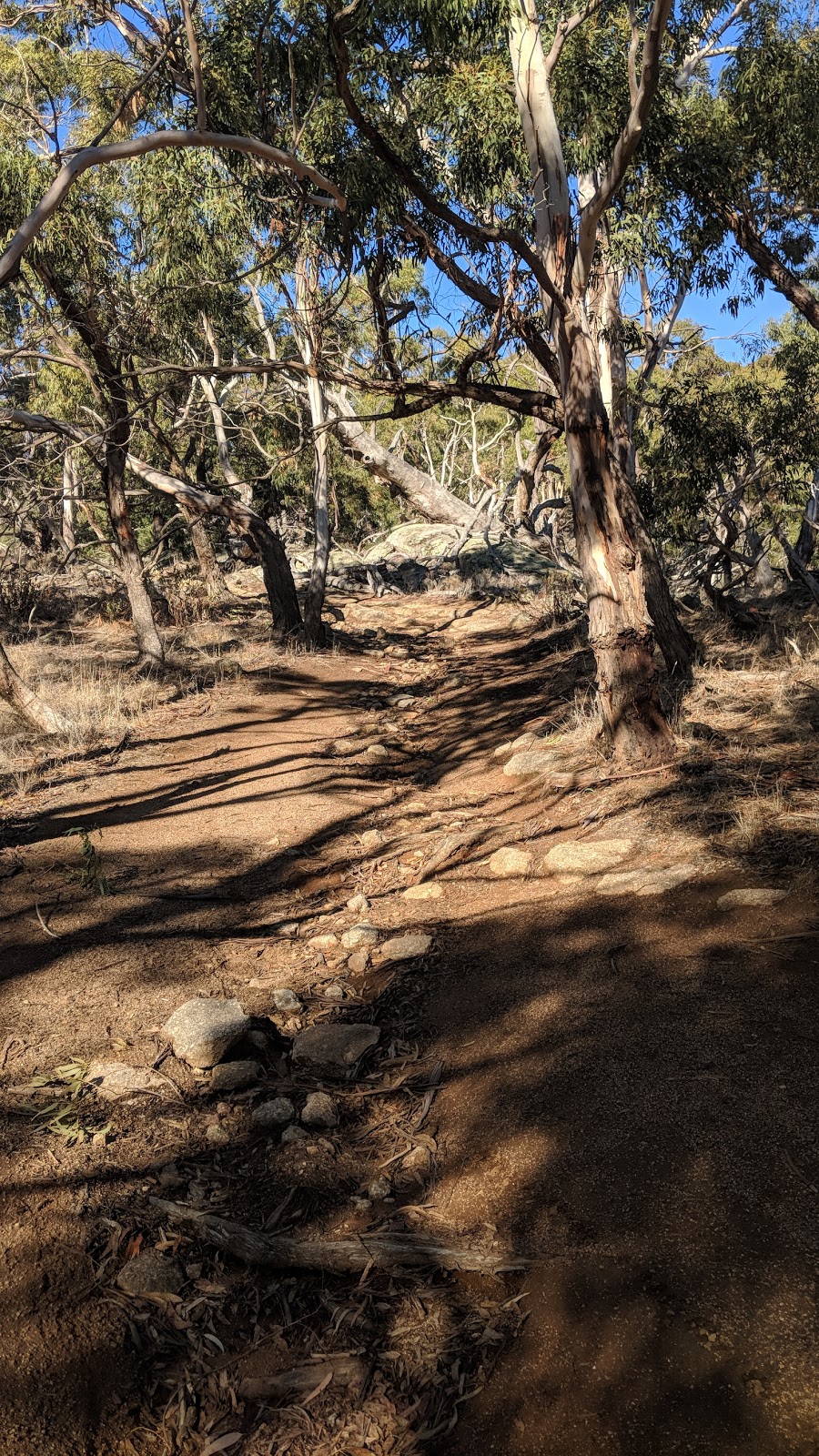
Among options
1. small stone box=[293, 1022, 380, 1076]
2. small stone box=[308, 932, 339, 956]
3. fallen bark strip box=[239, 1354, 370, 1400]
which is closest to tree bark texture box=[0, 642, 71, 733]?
small stone box=[308, 932, 339, 956]

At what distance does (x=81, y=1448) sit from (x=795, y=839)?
3278 millimetres

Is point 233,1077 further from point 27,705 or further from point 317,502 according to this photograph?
point 317,502

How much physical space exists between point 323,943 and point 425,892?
2.17ft

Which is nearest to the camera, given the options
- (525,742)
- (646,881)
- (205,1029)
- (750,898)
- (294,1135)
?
(294,1135)

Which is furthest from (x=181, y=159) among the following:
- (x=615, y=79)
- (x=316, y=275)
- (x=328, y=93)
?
(x=615, y=79)

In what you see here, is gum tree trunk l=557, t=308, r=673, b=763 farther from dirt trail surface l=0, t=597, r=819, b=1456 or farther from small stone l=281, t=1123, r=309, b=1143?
small stone l=281, t=1123, r=309, b=1143

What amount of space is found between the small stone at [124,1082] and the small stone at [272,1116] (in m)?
0.28

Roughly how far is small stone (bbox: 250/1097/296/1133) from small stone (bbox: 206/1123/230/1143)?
95mm

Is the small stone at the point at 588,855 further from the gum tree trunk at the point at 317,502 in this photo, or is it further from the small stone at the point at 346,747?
the gum tree trunk at the point at 317,502

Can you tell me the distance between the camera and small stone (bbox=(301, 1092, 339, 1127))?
3176 millimetres

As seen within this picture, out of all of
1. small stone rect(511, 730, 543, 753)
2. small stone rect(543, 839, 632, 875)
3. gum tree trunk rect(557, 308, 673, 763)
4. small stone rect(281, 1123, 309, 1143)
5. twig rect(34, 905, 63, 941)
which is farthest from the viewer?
small stone rect(511, 730, 543, 753)

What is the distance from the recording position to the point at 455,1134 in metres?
3.00

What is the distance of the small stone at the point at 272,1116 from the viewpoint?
3.18 metres

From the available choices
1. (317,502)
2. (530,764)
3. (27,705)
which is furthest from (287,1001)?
(317,502)
